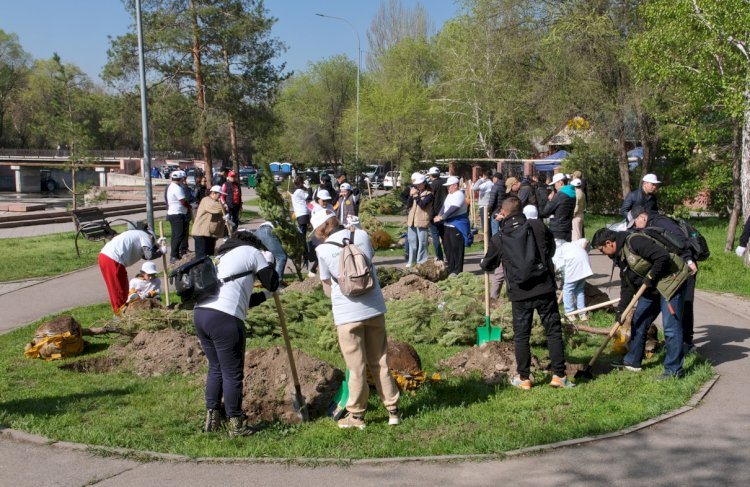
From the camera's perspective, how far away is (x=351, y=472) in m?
5.07

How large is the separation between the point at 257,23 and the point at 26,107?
61.1 meters

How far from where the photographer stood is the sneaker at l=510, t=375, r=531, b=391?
6.82 metres

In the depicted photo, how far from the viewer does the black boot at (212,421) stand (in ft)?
19.3

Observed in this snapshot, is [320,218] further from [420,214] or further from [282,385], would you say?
[420,214]

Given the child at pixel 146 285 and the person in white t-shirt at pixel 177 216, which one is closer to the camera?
the child at pixel 146 285

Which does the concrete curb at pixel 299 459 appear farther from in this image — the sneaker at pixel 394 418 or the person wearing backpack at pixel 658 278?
the person wearing backpack at pixel 658 278

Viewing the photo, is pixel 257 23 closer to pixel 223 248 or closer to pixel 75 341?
pixel 75 341

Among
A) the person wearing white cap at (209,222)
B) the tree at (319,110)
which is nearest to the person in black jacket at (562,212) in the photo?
the person wearing white cap at (209,222)

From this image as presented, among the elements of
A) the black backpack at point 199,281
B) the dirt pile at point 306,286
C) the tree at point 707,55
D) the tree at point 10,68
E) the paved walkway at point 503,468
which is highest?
the tree at point 10,68

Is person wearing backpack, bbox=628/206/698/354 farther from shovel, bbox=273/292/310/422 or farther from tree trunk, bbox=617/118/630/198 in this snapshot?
tree trunk, bbox=617/118/630/198

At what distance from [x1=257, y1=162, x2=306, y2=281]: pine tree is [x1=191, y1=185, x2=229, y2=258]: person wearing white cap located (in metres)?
0.78

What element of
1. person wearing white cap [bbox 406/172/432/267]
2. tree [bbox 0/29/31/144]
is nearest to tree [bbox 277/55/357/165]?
tree [bbox 0/29/31/144]

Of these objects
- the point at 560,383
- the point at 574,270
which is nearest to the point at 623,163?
the point at 574,270

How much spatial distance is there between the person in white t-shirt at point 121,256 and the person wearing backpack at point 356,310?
439 cm
